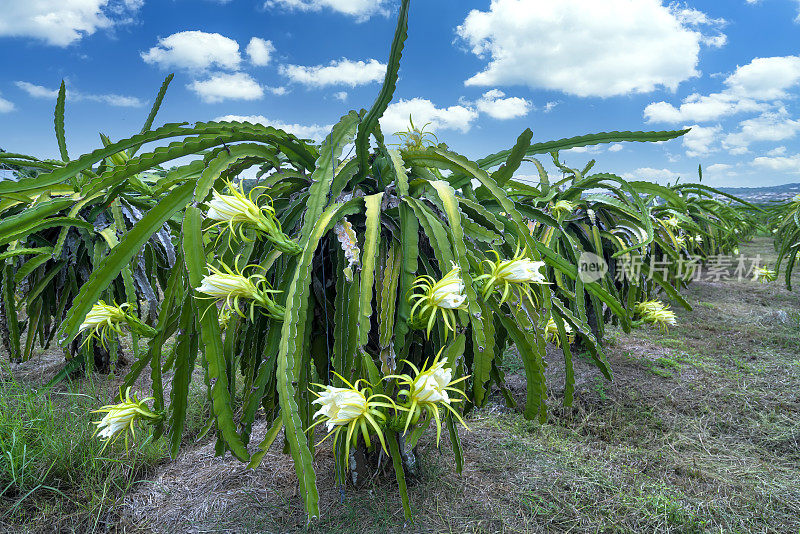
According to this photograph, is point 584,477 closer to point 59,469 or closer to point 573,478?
point 573,478

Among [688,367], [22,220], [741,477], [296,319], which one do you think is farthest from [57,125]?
[688,367]

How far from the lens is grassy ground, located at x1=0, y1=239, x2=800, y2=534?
149cm

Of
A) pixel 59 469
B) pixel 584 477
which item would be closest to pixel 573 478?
pixel 584 477

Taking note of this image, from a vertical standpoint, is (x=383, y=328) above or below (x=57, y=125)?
below

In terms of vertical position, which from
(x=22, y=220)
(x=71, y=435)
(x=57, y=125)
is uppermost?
(x=57, y=125)

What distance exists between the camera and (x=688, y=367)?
299 cm

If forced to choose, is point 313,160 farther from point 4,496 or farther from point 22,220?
point 4,496

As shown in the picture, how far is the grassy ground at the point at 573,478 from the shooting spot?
4.90 feet

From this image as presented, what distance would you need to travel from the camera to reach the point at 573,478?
1.73 meters

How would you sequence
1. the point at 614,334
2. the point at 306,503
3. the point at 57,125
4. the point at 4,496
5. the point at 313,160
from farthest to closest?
the point at 614,334
the point at 57,125
the point at 4,496
the point at 313,160
the point at 306,503

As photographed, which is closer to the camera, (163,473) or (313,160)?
(313,160)

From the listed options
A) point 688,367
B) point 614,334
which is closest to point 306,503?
point 688,367

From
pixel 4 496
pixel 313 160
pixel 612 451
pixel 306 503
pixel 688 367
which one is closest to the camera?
pixel 306 503

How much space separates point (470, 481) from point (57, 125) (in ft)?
8.62
